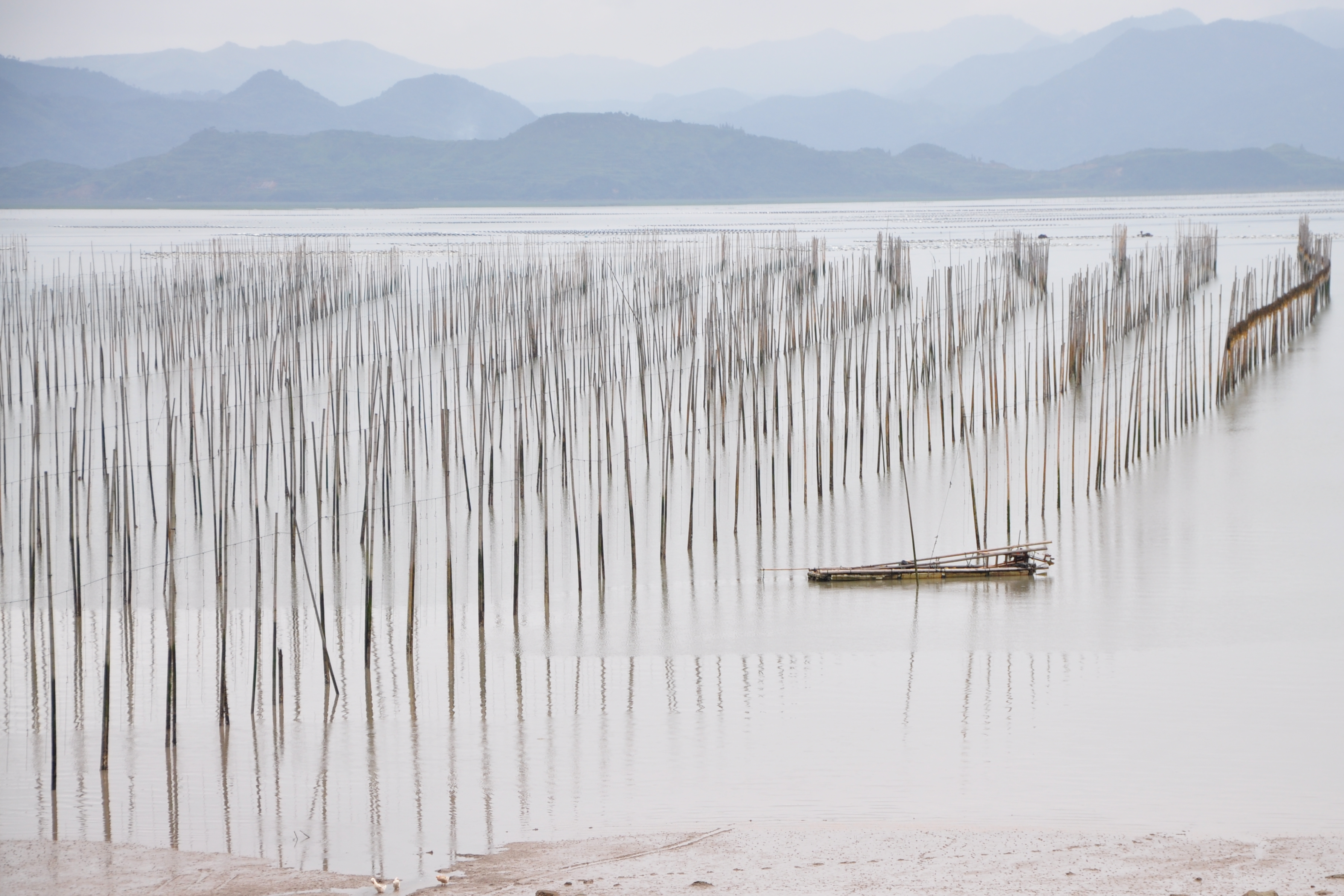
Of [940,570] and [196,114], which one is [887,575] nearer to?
[940,570]

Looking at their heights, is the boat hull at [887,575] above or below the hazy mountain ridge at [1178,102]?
below

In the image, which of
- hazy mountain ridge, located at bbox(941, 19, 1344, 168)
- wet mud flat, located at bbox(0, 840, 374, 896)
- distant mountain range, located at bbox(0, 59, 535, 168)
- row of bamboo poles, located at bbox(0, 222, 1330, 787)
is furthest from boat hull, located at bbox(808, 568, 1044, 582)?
hazy mountain ridge, located at bbox(941, 19, 1344, 168)

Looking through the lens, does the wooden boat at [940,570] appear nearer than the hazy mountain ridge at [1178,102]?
Yes

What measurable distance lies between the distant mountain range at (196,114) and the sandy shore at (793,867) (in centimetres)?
312

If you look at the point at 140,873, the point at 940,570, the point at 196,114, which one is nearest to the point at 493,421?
the point at 940,570

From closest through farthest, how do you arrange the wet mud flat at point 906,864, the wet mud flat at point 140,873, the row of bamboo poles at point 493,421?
the wet mud flat at point 906,864, the wet mud flat at point 140,873, the row of bamboo poles at point 493,421

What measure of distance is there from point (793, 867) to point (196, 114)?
14048 cm

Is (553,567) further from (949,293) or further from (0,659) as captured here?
(949,293)

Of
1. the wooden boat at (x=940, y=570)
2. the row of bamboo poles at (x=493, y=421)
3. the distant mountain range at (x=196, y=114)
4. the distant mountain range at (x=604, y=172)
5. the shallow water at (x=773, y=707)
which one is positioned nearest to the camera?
the shallow water at (x=773, y=707)

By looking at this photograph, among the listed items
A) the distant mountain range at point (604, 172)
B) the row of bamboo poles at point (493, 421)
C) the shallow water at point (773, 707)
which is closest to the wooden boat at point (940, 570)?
the shallow water at point (773, 707)

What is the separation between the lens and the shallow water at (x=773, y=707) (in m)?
5.39

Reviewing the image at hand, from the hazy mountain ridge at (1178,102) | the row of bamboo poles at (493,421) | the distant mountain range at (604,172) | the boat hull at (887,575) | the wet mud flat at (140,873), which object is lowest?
the wet mud flat at (140,873)

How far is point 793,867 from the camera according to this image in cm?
468

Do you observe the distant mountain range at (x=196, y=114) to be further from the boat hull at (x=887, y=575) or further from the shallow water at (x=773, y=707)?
the boat hull at (x=887, y=575)
